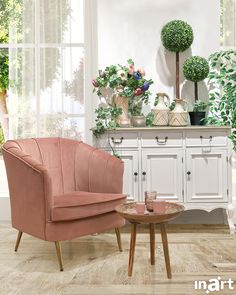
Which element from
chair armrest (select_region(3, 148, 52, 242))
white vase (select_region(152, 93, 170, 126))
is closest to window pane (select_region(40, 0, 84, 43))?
white vase (select_region(152, 93, 170, 126))

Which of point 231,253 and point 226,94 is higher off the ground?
point 226,94

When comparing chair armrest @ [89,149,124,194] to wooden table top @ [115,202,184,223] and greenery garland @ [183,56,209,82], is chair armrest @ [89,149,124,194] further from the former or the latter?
greenery garland @ [183,56,209,82]

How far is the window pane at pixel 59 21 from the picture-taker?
4.48 meters

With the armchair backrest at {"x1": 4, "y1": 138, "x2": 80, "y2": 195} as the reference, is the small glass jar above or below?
below

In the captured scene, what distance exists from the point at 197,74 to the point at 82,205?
172 centimetres

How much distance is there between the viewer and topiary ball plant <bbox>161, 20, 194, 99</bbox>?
4.22 m

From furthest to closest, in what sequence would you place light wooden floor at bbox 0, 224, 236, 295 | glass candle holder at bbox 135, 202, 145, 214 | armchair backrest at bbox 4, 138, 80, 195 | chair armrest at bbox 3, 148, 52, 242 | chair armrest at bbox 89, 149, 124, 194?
armchair backrest at bbox 4, 138, 80, 195, chair armrest at bbox 89, 149, 124, 194, chair armrest at bbox 3, 148, 52, 242, glass candle holder at bbox 135, 202, 145, 214, light wooden floor at bbox 0, 224, 236, 295

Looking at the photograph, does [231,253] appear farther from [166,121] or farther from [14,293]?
[14,293]

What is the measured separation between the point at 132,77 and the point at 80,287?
208cm

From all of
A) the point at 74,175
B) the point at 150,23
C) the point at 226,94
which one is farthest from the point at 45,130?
the point at 226,94

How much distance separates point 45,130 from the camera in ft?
15.0

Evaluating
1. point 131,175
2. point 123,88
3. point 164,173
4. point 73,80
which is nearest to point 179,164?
point 164,173

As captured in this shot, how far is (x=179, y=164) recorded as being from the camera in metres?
4.08

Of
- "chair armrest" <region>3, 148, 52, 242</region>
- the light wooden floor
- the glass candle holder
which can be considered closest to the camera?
the light wooden floor
